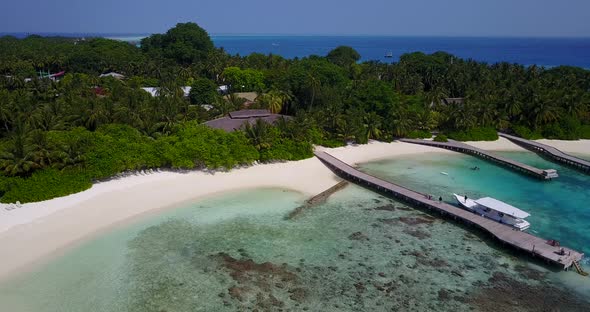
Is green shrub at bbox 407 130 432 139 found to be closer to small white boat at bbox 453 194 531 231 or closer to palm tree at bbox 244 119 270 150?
small white boat at bbox 453 194 531 231

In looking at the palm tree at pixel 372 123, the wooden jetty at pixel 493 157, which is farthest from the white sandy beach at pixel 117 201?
the wooden jetty at pixel 493 157

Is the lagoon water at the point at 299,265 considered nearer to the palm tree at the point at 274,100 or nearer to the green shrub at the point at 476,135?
the green shrub at the point at 476,135

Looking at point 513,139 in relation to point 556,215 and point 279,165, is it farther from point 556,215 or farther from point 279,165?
point 279,165

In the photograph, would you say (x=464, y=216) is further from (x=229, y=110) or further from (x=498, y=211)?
(x=229, y=110)

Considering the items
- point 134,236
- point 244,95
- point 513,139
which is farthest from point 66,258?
point 513,139

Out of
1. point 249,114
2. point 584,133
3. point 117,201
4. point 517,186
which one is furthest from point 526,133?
point 117,201

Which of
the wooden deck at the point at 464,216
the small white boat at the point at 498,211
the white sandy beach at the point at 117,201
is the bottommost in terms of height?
the white sandy beach at the point at 117,201
